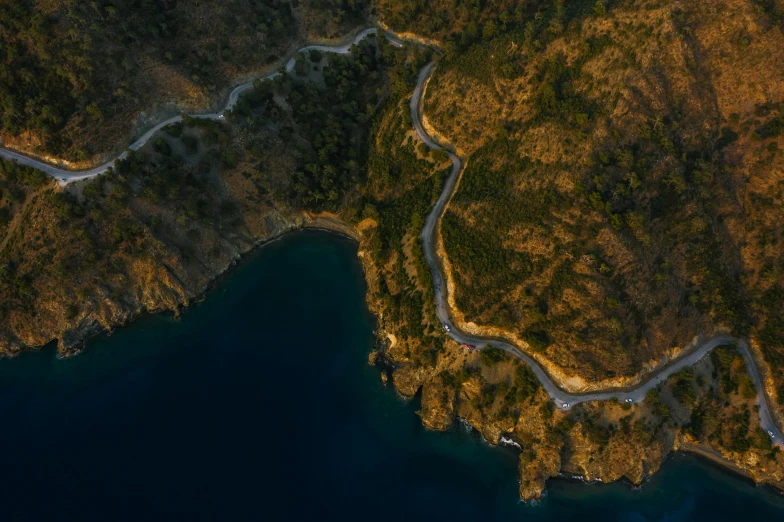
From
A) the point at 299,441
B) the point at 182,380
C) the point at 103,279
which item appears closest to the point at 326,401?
the point at 299,441

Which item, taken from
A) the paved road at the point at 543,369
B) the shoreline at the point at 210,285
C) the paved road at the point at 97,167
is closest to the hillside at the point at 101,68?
the paved road at the point at 97,167

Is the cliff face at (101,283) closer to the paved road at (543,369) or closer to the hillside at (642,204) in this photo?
the paved road at (543,369)

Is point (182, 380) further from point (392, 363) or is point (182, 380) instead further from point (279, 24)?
point (279, 24)

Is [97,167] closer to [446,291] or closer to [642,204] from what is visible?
[446,291]

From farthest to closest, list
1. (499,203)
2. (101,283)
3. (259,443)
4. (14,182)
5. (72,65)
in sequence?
(14,182), (72,65), (101,283), (499,203), (259,443)

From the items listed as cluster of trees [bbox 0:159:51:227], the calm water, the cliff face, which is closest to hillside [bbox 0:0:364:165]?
cluster of trees [bbox 0:159:51:227]

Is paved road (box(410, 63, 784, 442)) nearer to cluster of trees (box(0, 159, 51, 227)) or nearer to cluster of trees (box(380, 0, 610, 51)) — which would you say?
cluster of trees (box(380, 0, 610, 51))

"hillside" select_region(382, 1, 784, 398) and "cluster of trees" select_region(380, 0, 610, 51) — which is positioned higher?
"cluster of trees" select_region(380, 0, 610, 51)

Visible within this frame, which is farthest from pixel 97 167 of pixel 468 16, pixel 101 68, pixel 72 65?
pixel 468 16
